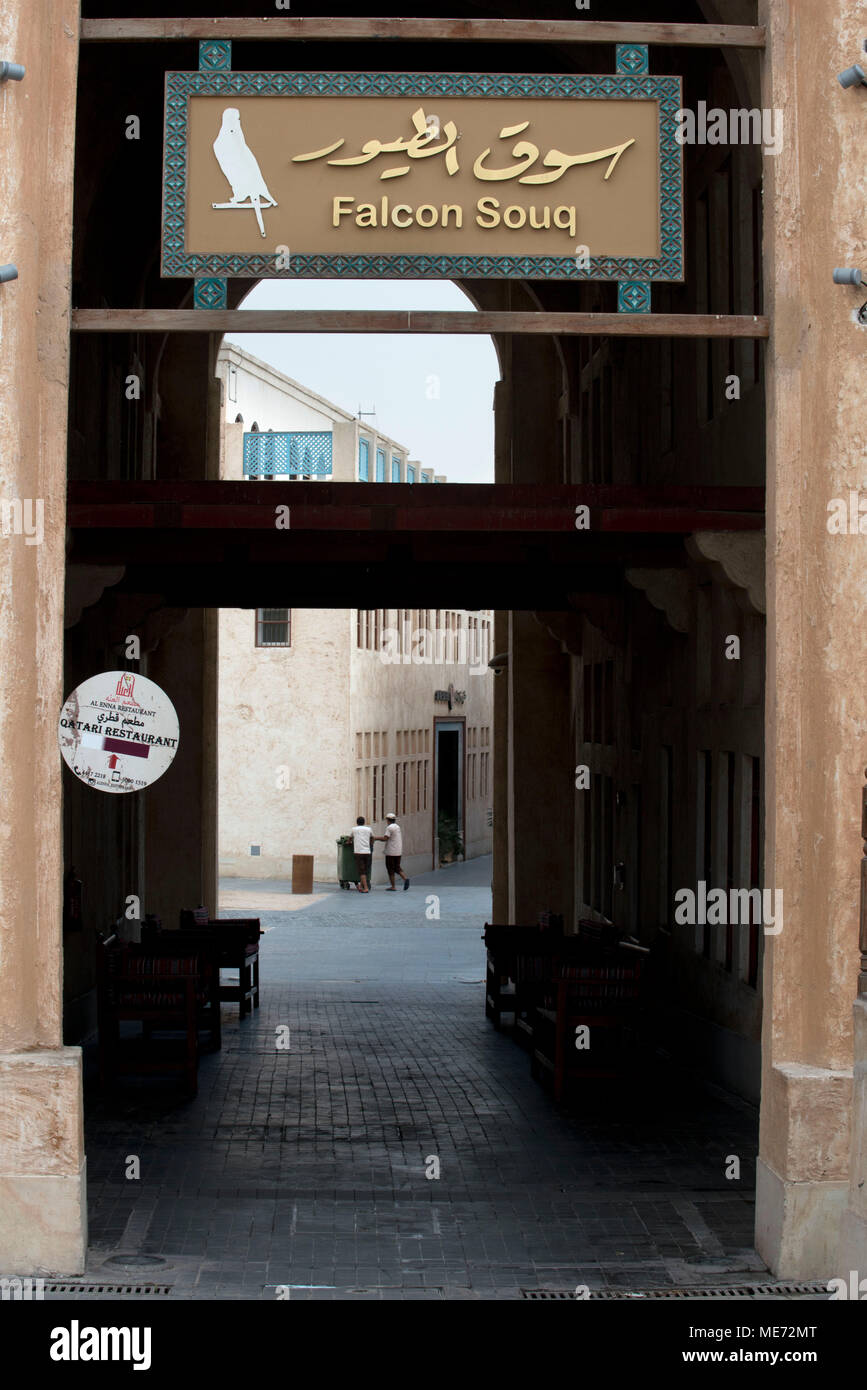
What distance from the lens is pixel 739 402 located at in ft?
40.9

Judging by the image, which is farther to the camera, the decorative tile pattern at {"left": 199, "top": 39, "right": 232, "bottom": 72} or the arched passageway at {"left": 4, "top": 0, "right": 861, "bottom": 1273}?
the decorative tile pattern at {"left": 199, "top": 39, "right": 232, "bottom": 72}

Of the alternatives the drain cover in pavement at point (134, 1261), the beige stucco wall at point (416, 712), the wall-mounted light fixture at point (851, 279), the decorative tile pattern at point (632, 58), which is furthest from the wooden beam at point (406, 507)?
the beige stucco wall at point (416, 712)

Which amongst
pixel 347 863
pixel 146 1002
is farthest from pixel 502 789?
pixel 347 863

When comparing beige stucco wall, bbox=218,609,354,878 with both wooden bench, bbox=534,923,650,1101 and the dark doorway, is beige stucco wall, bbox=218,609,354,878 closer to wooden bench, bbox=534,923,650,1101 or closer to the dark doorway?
the dark doorway

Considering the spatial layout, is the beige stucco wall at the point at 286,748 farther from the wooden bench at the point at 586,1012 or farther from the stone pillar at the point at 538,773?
the wooden bench at the point at 586,1012

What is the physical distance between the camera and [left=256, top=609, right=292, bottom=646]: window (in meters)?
36.9

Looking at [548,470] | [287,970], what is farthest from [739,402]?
[287,970]

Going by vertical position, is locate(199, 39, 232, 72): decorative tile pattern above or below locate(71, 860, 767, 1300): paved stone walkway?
above

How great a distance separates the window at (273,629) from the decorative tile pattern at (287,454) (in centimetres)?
304

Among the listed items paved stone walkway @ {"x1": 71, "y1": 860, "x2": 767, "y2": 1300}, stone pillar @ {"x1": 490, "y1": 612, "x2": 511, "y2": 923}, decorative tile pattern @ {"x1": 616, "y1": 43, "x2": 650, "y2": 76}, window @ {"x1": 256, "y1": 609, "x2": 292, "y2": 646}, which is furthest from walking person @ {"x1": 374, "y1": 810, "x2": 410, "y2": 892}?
decorative tile pattern @ {"x1": 616, "y1": 43, "x2": 650, "y2": 76}

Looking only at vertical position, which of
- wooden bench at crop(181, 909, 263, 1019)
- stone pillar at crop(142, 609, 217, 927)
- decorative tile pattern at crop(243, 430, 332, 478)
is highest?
decorative tile pattern at crop(243, 430, 332, 478)

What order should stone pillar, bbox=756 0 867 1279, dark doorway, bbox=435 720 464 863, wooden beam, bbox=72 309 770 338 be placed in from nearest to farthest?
stone pillar, bbox=756 0 867 1279, wooden beam, bbox=72 309 770 338, dark doorway, bbox=435 720 464 863

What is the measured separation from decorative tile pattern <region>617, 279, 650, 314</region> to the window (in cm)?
2893
